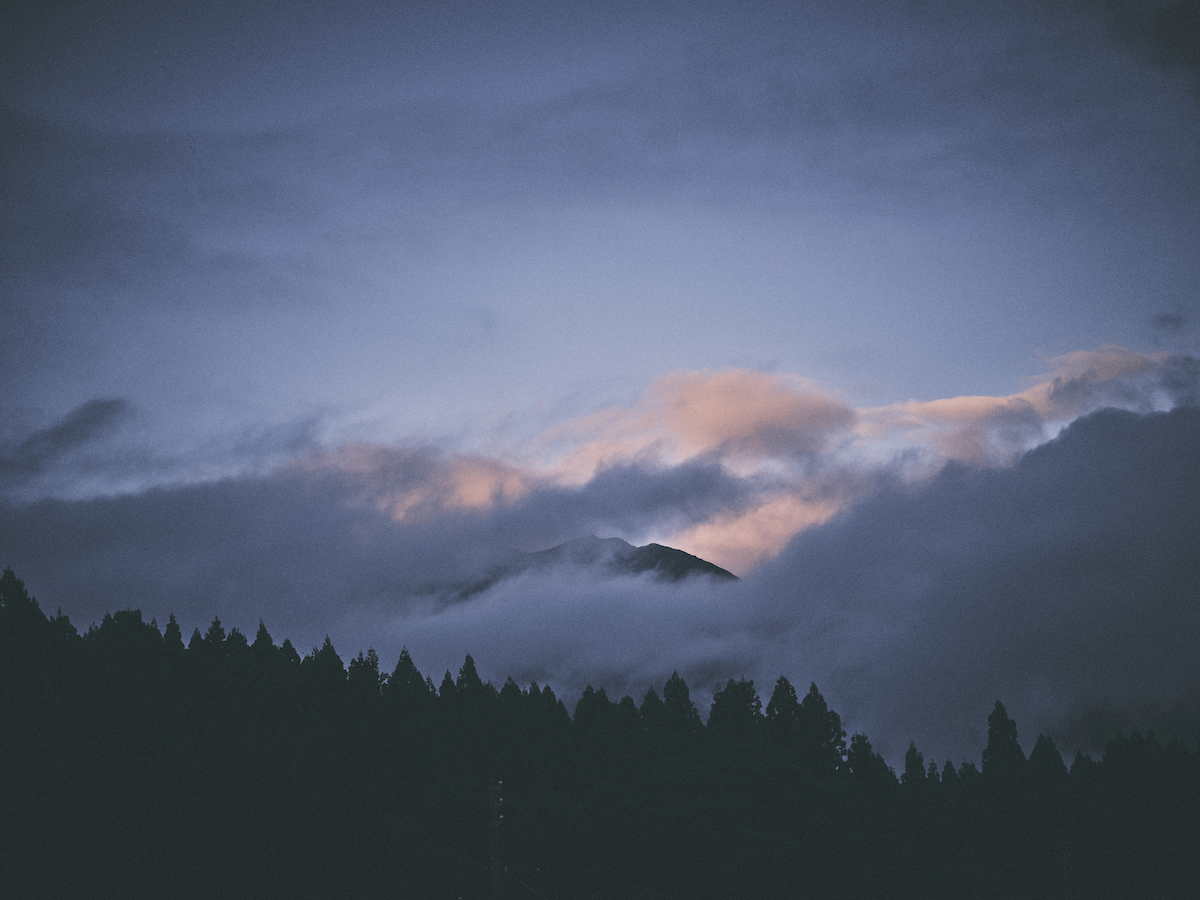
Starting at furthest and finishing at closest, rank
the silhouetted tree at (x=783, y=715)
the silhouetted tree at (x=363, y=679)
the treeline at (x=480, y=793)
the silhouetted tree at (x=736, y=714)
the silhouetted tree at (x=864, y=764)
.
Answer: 1. the silhouetted tree at (x=736, y=714)
2. the silhouetted tree at (x=783, y=715)
3. the silhouetted tree at (x=864, y=764)
4. the silhouetted tree at (x=363, y=679)
5. the treeline at (x=480, y=793)

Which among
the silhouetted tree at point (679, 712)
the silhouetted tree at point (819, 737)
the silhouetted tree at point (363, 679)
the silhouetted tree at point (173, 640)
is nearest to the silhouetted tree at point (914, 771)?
the silhouetted tree at point (819, 737)

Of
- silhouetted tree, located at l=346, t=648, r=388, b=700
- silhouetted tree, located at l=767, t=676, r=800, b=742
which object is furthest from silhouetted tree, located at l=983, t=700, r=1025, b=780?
silhouetted tree, located at l=346, t=648, r=388, b=700

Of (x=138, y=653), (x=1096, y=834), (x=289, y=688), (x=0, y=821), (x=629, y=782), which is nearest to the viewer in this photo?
(x=0, y=821)

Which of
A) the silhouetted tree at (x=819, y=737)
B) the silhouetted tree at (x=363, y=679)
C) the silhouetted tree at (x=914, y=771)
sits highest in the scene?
the silhouetted tree at (x=363, y=679)

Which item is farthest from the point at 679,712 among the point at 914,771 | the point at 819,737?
the point at 914,771

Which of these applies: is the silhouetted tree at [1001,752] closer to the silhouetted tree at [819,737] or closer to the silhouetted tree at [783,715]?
the silhouetted tree at [819,737]

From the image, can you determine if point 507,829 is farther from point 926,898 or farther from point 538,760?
point 926,898

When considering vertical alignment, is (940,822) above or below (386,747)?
below

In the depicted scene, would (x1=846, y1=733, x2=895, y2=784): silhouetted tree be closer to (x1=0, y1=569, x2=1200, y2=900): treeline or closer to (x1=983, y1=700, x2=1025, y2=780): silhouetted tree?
(x1=0, y1=569, x2=1200, y2=900): treeline

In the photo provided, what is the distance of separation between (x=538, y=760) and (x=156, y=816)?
27827 mm

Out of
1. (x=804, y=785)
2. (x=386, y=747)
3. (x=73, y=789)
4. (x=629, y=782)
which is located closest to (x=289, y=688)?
(x=386, y=747)

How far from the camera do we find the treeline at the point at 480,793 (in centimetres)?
5412

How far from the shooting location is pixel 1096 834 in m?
78.4

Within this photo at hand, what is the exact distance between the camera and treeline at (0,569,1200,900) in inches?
2131
